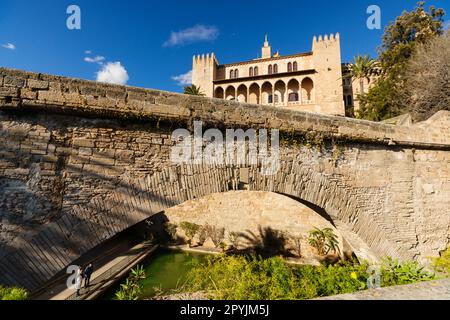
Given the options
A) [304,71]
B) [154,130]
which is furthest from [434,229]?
[304,71]

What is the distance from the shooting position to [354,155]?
6008mm

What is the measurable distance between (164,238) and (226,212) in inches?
195

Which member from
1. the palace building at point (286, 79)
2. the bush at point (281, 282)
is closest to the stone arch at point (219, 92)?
the palace building at point (286, 79)

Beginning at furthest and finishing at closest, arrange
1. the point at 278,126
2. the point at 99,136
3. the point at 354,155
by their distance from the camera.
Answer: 1. the point at 354,155
2. the point at 278,126
3. the point at 99,136

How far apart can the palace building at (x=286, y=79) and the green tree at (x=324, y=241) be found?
72.7 feet

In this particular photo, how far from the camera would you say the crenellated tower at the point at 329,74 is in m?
30.1

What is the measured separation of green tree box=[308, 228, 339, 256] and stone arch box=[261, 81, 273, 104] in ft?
82.8

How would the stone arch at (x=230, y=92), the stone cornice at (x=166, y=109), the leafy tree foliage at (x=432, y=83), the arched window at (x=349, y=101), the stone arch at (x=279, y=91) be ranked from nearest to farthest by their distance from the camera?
the stone cornice at (x=166, y=109)
the leafy tree foliage at (x=432, y=83)
the stone arch at (x=279, y=91)
the stone arch at (x=230, y=92)
the arched window at (x=349, y=101)

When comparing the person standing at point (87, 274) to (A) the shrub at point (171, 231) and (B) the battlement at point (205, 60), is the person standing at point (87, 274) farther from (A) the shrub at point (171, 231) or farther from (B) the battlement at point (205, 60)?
(B) the battlement at point (205, 60)

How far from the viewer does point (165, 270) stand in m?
12.5

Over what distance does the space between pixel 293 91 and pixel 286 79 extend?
2186 millimetres

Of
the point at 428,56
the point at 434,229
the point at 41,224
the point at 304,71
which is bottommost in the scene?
the point at 434,229

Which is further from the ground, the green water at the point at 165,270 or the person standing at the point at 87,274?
the person standing at the point at 87,274
